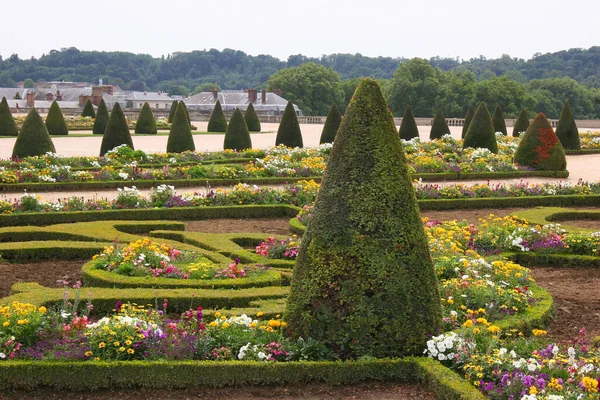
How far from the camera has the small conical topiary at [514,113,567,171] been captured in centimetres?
2475

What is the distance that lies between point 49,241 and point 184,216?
3936 mm

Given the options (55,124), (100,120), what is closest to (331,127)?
(100,120)

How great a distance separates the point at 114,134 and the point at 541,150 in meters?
14.4

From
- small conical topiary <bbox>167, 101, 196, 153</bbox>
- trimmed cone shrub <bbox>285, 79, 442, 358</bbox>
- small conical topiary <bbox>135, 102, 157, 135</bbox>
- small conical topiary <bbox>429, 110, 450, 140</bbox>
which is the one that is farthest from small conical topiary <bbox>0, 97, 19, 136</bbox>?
trimmed cone shrub <bbox>285, 79, 442, 358</bbox>

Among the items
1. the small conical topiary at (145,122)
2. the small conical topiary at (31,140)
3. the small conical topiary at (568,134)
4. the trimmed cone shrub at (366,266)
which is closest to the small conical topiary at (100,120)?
the small conical topiary at (145,122)

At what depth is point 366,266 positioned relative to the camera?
6969mm

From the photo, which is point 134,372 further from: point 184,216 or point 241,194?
point 241,194

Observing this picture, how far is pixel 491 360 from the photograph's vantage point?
6.45 m

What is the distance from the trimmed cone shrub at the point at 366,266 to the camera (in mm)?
6934

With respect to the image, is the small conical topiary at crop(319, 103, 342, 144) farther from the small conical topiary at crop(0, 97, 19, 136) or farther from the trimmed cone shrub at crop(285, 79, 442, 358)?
the trimmed cone shrub at crop(285, 79, 442, 358)

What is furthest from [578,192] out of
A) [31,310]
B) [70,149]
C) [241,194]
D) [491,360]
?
[70,149]

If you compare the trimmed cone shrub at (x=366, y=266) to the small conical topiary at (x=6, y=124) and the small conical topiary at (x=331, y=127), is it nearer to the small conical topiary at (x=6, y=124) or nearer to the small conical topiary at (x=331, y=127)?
the small conical topiary at (x=331, y=127)

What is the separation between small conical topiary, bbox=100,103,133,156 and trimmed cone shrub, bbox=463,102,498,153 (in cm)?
1234

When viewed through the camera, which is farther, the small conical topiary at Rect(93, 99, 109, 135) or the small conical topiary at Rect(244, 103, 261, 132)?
the small conical topiary at Rect(244, 103, 261, 132)
